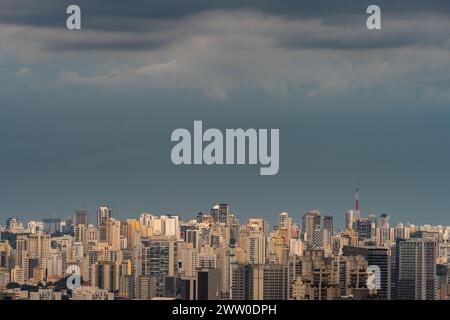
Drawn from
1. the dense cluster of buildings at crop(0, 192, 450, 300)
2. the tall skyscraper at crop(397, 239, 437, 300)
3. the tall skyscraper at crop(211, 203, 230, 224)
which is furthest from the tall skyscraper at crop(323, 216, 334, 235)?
the tall skyscraper at crop(211, 203, 230, 224)

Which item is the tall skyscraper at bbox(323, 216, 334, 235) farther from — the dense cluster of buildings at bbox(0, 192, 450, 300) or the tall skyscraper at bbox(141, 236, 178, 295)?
the tall skyscraper at bbox(141, 236, 178, 295)

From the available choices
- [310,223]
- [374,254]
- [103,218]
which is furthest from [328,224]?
[103,218]

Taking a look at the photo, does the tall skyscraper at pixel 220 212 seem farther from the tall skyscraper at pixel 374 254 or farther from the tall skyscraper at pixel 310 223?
the tall skyscraper at pixel 374 254

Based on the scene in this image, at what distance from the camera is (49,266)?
1723 cm

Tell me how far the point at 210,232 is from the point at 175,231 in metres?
0.59

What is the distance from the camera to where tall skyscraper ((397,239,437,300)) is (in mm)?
16344

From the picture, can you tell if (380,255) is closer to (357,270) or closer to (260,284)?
(357,270)

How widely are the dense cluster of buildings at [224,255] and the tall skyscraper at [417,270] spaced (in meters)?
0.02

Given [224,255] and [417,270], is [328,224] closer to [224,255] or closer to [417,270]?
[417,270]

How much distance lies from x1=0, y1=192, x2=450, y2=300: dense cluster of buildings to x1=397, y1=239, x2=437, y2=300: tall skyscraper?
0.02 meters

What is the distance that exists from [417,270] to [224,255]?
118 inches
